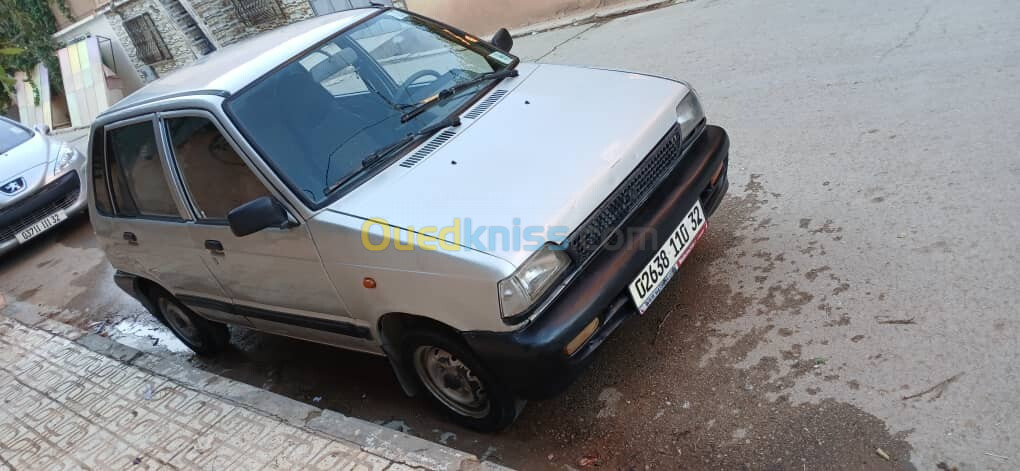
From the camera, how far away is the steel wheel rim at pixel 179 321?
465cm

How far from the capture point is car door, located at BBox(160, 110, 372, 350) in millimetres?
3201

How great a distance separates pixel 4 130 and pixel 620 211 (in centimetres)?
852

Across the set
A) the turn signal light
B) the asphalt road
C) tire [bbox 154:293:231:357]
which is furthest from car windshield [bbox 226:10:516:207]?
tire [bbox 154:293:231:357]

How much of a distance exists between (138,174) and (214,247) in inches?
32.5

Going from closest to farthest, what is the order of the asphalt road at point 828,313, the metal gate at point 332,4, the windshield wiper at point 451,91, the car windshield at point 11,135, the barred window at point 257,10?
1. the asphalt road at point 828,313
2. the windshield wiper at point 451,91
3. the car windshield at point 11,135
4. the metal gate at point 332,4
5. the barred window at point 257,10

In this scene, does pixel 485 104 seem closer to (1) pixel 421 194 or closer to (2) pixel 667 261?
(1) pixel 421 194

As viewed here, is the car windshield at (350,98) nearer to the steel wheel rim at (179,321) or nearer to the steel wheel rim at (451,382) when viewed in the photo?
the steel wheel rim at (451,382)

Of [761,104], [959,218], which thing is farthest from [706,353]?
[761,104]

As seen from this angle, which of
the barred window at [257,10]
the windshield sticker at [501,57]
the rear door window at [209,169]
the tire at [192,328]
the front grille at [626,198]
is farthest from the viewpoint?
the barred window at [257,10]

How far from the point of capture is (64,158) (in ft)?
26.6

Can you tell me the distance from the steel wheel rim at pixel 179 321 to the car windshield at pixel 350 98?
1.98 metres

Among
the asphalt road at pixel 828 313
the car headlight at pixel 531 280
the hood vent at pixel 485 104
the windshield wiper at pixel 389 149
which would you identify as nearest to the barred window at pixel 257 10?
the asphalt road at pixel 828 313

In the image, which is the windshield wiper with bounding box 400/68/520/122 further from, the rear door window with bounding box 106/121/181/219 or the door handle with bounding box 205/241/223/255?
the rear door window with bounding box 106/121/181/219

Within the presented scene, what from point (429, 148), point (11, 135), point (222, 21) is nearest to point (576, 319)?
point (429, 148)
